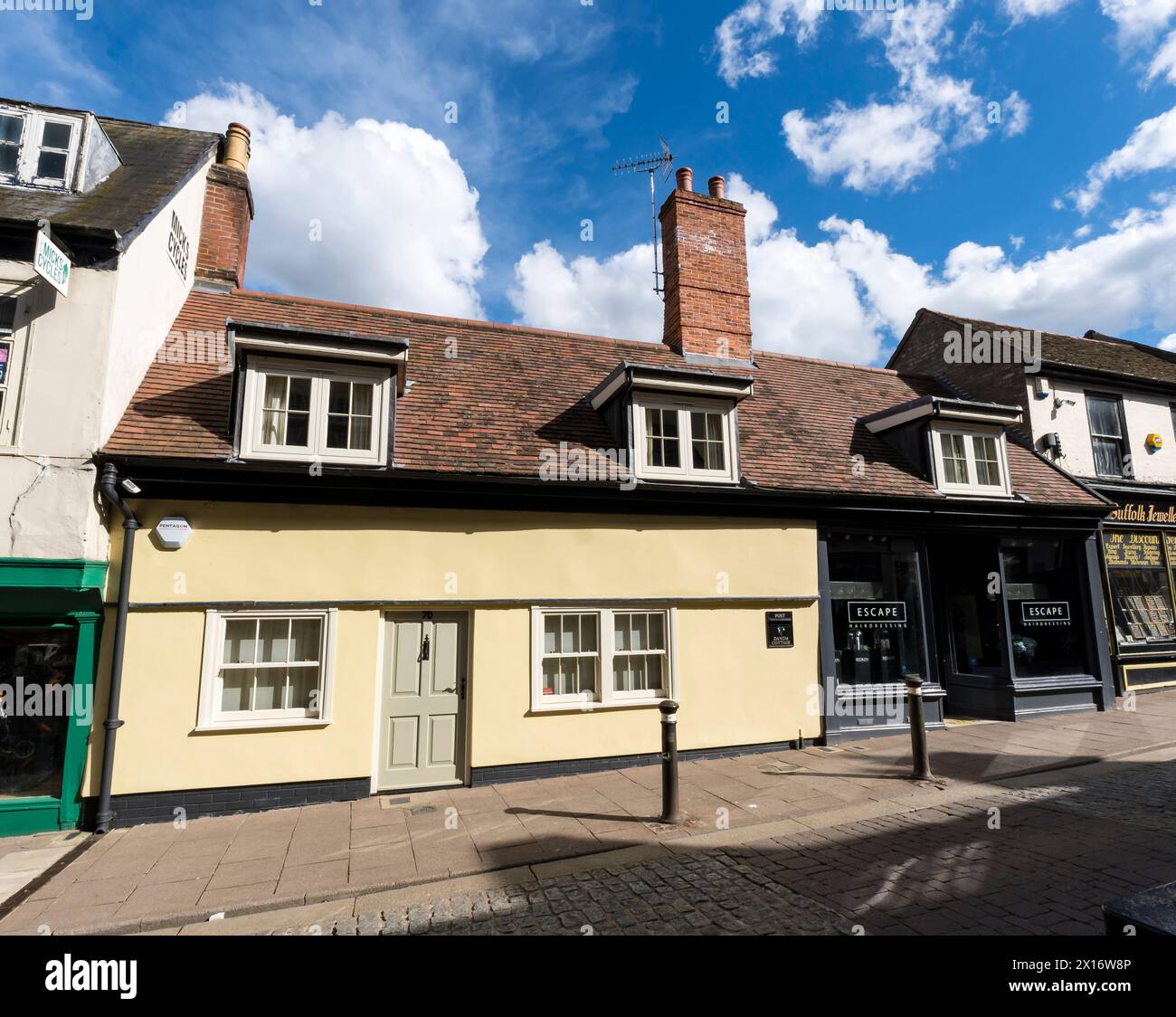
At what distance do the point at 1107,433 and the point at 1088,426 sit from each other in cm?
67

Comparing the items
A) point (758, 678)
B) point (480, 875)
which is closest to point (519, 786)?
point (480, 875)

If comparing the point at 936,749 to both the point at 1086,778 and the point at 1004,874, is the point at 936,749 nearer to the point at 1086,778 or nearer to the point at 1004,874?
the point at 1086,778

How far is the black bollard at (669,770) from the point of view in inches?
256

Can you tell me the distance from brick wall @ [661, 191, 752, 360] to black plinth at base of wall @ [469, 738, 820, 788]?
7737mm

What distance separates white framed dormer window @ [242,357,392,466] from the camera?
7.91 m

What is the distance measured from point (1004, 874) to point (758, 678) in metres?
4.52

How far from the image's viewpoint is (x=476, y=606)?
8281mm

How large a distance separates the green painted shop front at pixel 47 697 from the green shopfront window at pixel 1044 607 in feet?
46.8

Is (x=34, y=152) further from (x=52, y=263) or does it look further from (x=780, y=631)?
(x=780, y=631)

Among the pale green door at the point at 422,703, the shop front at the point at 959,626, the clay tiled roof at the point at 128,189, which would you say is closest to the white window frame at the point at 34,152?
the clay tiled roof at the point at 128,189

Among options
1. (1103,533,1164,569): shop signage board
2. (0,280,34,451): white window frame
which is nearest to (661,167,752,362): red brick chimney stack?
(1103,533,1164,569): shop signage board

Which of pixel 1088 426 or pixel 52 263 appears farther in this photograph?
pixel 1088 426

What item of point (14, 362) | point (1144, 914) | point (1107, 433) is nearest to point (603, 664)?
point (1144, 914)
